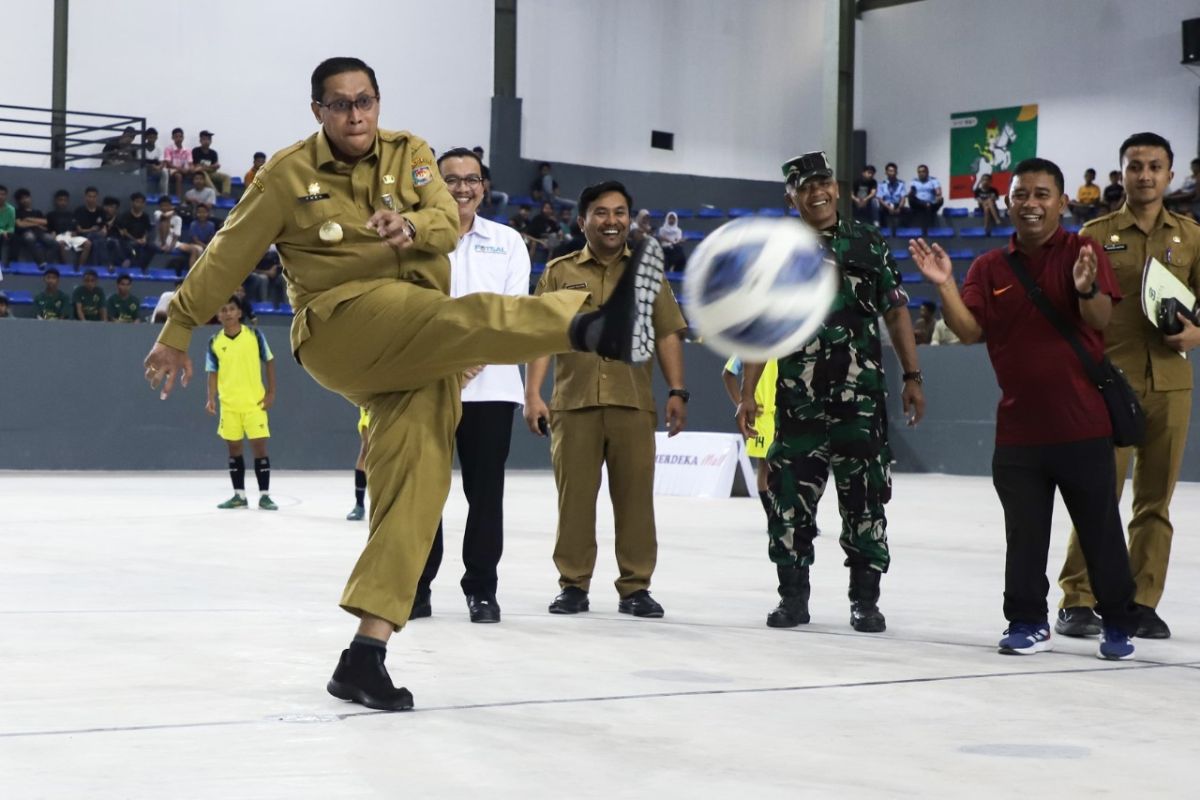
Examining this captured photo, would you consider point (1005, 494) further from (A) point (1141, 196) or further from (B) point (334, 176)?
(B) point (334, 176)

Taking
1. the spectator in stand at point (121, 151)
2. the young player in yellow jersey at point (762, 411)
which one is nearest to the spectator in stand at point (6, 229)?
the spectator in stand at point (121, 151)

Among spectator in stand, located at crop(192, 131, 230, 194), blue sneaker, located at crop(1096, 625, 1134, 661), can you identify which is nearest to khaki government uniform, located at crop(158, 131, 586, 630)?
blue sneaker, located at crop(1096, 625, 1134, 661)

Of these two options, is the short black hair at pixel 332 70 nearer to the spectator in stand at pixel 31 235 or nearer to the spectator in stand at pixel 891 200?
the spectator in stand at pixel 31 235

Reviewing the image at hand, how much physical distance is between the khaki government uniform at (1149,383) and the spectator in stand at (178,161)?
20084 millimetres

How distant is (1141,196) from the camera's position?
5.91m

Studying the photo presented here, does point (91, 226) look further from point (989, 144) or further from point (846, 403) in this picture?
point (846, 403)

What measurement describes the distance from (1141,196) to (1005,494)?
1373mm

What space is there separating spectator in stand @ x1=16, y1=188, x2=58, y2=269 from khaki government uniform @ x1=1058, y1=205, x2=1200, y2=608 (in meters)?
17.9

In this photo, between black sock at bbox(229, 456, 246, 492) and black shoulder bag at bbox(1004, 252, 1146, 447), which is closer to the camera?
black shoulder bag at bbox(1004, 252, 1146, 447)

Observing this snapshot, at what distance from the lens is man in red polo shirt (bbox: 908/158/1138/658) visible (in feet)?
17.4

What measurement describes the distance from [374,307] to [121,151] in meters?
21.6

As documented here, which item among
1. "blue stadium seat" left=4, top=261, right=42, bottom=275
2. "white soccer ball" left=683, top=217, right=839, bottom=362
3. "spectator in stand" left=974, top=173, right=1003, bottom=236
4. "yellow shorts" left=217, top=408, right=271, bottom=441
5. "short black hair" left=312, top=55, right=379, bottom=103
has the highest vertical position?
"spectator in stand" left=974, top=173, right=1003, bottom=236

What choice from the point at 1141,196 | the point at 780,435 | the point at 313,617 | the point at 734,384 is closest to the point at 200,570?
the point at 313,617

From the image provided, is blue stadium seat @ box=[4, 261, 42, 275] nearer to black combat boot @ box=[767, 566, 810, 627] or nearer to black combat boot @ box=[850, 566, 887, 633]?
black combat boot @ box=[767, 566, 810, 627]
